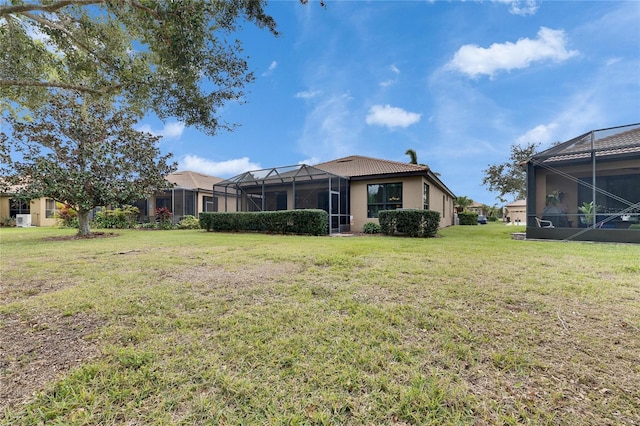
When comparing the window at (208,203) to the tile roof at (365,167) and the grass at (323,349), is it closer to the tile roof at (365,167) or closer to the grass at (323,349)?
the tile roof at (365,167)

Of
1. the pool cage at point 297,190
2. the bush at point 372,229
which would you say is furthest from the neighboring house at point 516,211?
the bush at point 372,229

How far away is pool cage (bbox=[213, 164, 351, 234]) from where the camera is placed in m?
15.0

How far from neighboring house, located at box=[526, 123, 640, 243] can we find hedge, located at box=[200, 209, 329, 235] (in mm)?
8543

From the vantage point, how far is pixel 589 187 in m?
12.2

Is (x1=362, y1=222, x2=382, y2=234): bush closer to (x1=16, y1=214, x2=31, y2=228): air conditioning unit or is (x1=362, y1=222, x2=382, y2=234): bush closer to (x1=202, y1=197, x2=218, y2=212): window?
(x1=202, y1=197, x2=218, y2=212): window

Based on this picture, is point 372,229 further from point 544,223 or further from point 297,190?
point 544,223

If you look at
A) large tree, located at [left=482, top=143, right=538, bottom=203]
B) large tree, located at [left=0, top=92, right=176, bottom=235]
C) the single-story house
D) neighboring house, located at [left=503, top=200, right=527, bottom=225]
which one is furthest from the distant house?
neighboring house, located at [left=503, top=200, right=527, bottom=225]

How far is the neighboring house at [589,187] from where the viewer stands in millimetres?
9891

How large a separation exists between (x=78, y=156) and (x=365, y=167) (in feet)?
46.1

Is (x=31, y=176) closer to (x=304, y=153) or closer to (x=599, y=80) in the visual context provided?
(x=304, y=153)

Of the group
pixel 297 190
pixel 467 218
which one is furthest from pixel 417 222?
pixel 467 218

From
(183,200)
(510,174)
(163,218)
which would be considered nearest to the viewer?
(163,218)

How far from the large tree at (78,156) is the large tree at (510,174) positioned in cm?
3390

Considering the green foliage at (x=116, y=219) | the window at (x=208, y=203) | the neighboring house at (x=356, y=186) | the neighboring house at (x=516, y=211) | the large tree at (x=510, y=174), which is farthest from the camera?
the neighboring house at (x=516, y=211)
